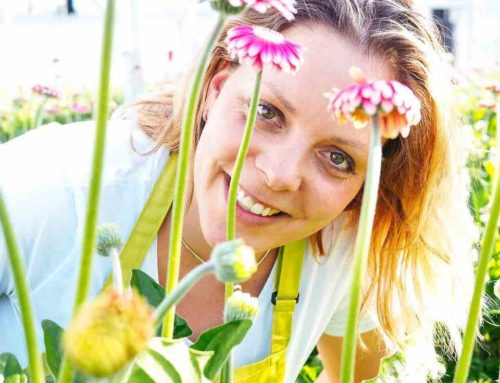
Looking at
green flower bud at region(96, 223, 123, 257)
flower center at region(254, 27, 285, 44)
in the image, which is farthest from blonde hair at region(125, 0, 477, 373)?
green flower bud at region(96, 223, 123, 257)

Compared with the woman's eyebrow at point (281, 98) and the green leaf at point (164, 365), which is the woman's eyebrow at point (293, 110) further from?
the green leaf at point (164, 365)

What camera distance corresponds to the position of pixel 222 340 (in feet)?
1.24

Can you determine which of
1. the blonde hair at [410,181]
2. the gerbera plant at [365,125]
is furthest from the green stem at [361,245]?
the blonde hair at [410,181]

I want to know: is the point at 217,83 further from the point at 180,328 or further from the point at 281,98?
the point at 180,328

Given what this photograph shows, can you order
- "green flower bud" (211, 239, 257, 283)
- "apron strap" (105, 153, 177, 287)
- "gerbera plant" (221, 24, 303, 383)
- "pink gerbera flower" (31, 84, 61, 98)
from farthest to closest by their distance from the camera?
"pink gerbera flower" (31, 84, 61, 98) < "apron strap" (105, 153, 177, 287) < "gerbera plant" (221, 24, 303, 383) < "green flower bud" (211, 239, 257, 283)

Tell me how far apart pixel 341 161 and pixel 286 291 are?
0.32m

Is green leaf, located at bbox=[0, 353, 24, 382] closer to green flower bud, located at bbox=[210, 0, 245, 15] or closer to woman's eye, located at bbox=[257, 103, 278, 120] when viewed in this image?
green flower bud, located at bbox=[210, 0, 245, 15]

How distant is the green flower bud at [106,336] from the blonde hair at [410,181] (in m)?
0.68

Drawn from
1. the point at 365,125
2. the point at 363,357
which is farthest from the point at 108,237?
the point at 363,357

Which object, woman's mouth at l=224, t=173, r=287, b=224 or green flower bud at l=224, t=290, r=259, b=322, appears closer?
green flower bud at l=224, t=290, r=259, b=322

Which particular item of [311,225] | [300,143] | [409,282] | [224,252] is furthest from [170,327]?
[409,282]

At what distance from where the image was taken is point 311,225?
88 centimetres

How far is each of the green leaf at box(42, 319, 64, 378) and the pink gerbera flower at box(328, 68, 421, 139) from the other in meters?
0.16

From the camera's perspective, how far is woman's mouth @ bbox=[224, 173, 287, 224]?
804 mm
